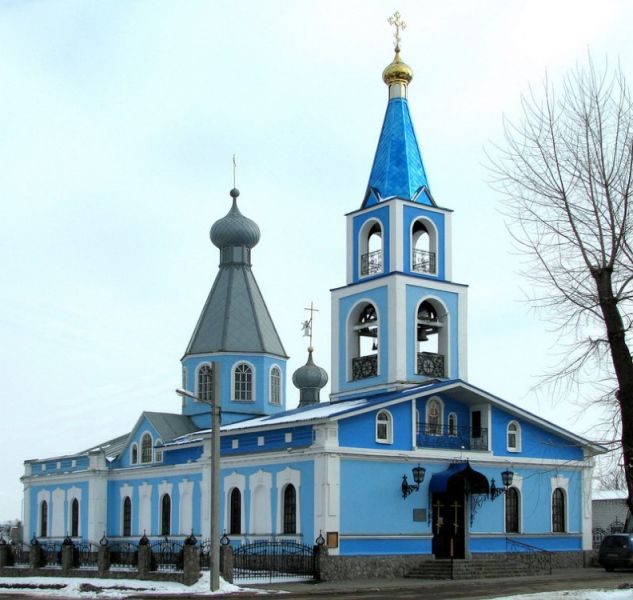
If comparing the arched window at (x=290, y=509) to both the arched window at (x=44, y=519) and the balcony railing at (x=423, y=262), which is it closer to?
the balcony railing at (x=423, y=262)

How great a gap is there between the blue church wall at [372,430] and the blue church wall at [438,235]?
4.88 meters

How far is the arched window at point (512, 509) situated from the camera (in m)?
30.9

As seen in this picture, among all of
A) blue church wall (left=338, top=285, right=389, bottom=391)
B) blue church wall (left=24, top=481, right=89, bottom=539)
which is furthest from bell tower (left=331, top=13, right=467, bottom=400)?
blue church wall (left=24, top=481, right=89, bottom=539)

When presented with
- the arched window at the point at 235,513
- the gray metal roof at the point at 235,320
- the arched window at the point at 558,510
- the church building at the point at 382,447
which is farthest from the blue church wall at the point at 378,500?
the gray metal roof at the point at 235,320

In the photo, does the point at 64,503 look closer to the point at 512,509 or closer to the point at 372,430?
the point at 372,430

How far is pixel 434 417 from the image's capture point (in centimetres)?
2995

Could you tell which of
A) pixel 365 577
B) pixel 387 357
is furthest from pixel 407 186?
pixel 365 577

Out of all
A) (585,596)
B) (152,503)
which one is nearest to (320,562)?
(585,596)

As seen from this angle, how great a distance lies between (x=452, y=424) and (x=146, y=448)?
40.6 feet

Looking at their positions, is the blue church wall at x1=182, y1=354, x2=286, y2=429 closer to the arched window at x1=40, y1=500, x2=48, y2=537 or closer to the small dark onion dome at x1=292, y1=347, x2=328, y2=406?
the small dark onion dome at x1=292, y1=347, x2=328, y2=406

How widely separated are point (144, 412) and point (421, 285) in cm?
1194

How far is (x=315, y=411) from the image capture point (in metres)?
30.3

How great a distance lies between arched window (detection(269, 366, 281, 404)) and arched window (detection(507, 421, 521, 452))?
37.2ft

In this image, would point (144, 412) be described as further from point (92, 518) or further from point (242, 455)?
point (242, 455)
